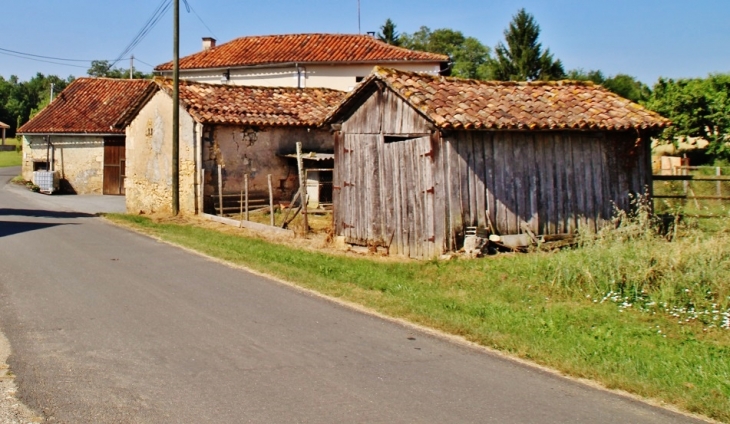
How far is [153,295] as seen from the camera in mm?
10203

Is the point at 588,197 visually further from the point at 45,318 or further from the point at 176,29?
the point at 176,29

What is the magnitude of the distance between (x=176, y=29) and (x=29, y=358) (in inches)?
710

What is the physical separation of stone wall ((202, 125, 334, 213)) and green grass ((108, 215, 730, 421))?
409 inches

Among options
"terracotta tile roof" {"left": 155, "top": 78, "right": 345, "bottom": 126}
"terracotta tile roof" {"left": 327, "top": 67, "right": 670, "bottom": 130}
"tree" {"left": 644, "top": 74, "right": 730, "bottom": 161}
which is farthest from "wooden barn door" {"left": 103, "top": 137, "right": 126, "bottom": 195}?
"tree" {"left": 644, "top": 74, "right": 730, "bottom": 161}

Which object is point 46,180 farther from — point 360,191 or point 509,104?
point 509,104

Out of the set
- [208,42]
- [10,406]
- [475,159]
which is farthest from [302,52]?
[10,406]

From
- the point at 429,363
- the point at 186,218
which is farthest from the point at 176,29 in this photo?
the point at 429,363

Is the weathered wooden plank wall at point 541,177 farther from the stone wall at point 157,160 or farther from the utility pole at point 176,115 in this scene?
the stone wall at point 157,160

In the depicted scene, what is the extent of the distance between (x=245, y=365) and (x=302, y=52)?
36.9m

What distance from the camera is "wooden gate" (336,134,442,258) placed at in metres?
14.7

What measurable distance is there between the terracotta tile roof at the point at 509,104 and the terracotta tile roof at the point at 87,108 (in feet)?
79.4

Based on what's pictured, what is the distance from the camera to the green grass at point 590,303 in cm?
689

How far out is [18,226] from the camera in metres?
19.4

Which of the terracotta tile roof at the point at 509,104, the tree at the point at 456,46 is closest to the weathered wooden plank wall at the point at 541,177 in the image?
the terracotta tile roof at the point at 509,104
